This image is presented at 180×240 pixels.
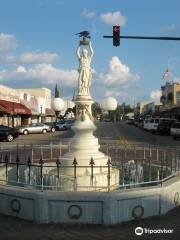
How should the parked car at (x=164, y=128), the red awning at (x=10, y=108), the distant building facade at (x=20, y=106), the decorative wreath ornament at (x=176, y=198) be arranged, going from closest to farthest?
the decorative wreath ornament at (x=176, y=198) → the parked car at (x=164, y=128) → the red awning at (x=10, y=108) → the distant building facade at (x=20, y=106)

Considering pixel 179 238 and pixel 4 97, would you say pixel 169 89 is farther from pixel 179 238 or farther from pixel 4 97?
pixel 179 238

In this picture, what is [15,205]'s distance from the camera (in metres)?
9.18

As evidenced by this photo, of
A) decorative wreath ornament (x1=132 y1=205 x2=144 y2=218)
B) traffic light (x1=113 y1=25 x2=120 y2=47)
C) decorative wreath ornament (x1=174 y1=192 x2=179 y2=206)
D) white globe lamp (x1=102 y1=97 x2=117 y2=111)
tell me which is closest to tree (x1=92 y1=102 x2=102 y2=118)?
white globe lamp (x1=102 y1=97 x2=117 y2=111)

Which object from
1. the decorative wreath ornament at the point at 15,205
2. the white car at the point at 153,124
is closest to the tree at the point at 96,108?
the decorative wreath ornament at the point at 15,205

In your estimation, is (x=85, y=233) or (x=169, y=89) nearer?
(x=85, y=233)

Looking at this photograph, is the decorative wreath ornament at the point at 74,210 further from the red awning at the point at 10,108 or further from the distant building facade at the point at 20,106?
the red awning at the point at 10,108

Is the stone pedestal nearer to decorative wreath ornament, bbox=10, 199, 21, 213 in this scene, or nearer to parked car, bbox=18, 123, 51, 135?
decorative wreath ornament, bbox=10, 199, 21, 213

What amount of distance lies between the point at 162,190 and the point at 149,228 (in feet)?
3.97

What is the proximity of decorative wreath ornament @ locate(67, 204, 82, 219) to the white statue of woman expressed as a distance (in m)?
4.53

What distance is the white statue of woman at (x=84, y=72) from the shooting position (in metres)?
12.3

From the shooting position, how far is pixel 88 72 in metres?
12.4

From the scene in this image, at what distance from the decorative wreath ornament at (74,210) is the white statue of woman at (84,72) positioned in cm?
453

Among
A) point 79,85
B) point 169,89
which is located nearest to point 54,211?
point 79,85

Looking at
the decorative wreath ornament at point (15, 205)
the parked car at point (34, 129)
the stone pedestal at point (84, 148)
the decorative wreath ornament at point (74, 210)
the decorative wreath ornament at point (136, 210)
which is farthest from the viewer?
the parked car at point (34, 129)
